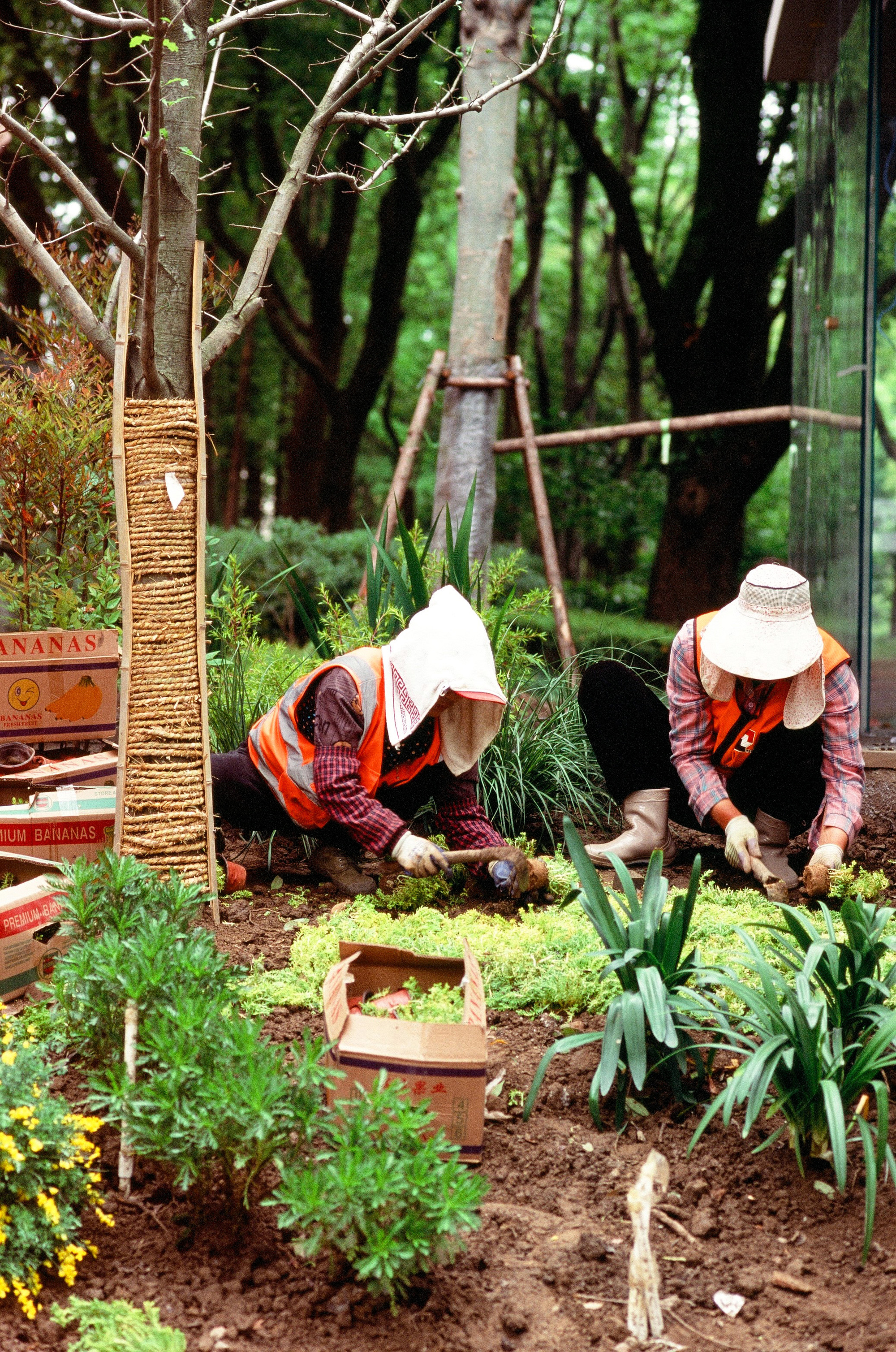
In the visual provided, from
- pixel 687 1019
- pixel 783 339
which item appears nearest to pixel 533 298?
pixel 783 339

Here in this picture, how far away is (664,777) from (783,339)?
754 cm

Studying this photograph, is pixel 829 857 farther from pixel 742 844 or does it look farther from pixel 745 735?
pixel 745 735

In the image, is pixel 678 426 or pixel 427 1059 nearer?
pixel 427 1059

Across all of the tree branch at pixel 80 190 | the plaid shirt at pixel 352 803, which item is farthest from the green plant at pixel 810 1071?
the tree branch at pixel 80 190

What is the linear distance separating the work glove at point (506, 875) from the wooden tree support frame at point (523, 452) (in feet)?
7.26

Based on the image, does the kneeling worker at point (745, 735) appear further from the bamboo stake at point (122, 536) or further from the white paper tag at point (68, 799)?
the white paper tag at point (68, 799)

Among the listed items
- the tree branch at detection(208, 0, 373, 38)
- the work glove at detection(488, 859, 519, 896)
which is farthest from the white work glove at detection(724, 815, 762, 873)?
the tree branch at detection(208, 0, 373, 38)

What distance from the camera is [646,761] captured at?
409 centimetres

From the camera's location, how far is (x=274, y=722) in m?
3.78

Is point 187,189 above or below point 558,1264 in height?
above

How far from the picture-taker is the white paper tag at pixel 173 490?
3355 mm

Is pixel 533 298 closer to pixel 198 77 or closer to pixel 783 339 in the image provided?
pixel 783 339

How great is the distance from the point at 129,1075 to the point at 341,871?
179 cm

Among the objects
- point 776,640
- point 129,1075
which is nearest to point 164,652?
point 129,1075
